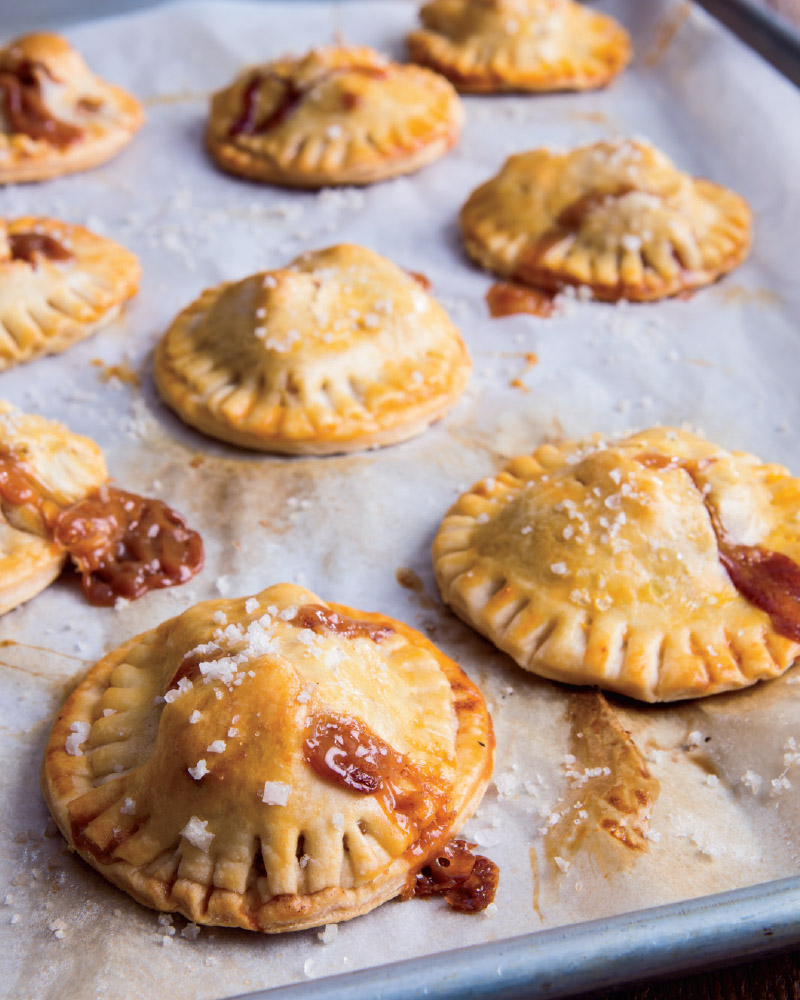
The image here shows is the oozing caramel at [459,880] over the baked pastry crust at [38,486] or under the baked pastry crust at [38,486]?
over

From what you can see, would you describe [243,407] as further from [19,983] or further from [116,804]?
[19,983]

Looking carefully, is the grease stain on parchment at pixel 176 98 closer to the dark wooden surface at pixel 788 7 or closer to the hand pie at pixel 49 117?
the hand pie at pixel 49 117

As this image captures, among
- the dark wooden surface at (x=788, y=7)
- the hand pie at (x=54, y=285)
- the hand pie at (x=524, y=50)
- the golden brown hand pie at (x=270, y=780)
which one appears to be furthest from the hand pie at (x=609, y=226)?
the dark wooden surface at (x=788, y=7)

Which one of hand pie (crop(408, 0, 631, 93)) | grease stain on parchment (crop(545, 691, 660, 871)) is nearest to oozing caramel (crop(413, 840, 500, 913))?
grease stain on parchment (crop(545, 691, 660, 871))

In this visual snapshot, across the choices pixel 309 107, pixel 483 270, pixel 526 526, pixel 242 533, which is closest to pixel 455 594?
pixel 526 526

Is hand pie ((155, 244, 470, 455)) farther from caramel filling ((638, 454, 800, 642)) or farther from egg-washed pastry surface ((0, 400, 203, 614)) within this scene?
caramel filling ((638, 454, 800, 642))

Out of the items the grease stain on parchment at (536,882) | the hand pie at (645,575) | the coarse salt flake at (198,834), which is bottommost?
the coarse salt flake at (198,834)

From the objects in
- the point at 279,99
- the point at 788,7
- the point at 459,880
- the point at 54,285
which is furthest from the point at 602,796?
the point at 788,7
